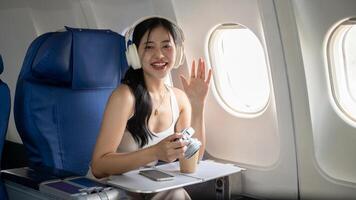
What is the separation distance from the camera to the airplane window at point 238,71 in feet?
10.8

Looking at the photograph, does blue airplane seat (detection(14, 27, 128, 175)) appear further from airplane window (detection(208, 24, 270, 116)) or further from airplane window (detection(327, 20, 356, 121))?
airplane window (detection(327, 20, 356, 121))

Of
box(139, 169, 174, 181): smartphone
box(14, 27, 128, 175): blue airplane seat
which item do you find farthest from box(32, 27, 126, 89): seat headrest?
box(139, 169, 174, 181): smartphone

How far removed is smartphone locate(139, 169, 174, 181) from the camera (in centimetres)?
227

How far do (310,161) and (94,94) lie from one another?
1.21 meters

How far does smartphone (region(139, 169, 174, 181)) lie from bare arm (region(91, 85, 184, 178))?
0.06 meters

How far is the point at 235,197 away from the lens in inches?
123

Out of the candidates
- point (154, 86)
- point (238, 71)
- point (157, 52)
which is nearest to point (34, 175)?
point (154, 86)

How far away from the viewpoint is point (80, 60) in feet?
8.97

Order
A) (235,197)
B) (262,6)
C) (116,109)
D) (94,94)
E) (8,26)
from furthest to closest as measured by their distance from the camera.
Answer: (8,26) → (235,197) → (94,94) → (262,6) → (116,109)

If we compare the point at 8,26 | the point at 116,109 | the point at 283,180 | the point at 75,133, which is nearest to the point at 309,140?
the point at 283,180

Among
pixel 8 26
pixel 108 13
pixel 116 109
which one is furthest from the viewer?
pixel 8 26

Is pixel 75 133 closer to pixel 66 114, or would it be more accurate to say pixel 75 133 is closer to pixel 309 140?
pixel 66 114

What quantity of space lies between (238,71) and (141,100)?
1.10 m

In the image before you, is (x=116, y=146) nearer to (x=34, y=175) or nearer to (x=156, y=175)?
(x=156, y=175)
